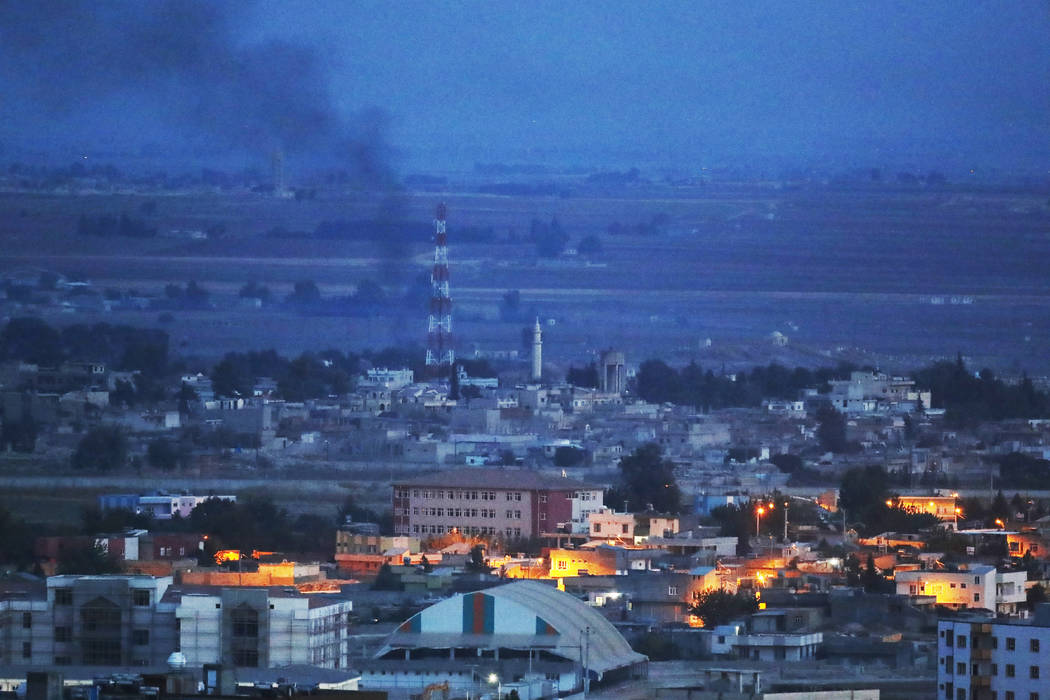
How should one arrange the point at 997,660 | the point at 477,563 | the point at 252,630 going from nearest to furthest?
1. the point at 997,660
2. the point at 252,630
3. the point at 477,563

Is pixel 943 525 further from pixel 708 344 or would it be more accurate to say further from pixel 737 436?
pixel 708 344

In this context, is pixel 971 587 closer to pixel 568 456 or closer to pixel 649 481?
pixel 649 481

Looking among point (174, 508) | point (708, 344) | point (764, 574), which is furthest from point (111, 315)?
point (764, 574)

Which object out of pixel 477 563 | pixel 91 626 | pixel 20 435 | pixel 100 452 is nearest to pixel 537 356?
pixel 20 435

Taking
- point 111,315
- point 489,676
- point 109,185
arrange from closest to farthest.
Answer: point 489,676
point 111,315
point 109,185

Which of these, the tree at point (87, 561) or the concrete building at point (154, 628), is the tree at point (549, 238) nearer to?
the tree at point (87, 561)
